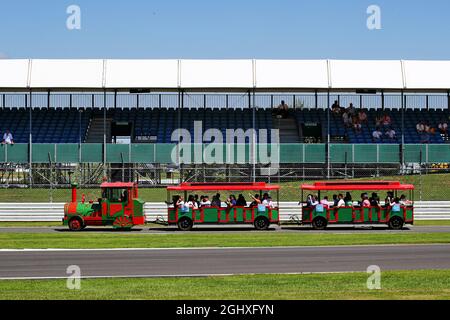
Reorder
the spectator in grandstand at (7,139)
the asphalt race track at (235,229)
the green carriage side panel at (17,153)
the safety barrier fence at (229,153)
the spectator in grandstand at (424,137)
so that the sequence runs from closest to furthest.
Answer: the asphalt race track at (235,229), the safety barrier fence at (229,153), the green carriage side panel at (17,153), the spectator in grandstand at (7,139), the spectator in grandstand at (424,137)

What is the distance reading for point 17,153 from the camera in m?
45.2

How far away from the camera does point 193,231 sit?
3262 cm

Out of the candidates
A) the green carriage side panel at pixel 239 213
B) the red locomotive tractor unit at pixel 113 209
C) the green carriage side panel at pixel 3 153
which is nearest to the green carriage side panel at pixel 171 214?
the red locomotive tractor unit at pixel 113 209

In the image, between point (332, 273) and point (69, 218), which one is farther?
point (69, 218)

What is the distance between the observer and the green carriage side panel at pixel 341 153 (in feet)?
148

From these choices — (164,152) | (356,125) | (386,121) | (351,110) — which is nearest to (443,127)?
(386,121)

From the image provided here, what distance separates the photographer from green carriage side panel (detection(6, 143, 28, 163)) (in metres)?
45.0

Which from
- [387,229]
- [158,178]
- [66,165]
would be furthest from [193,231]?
[66,165]

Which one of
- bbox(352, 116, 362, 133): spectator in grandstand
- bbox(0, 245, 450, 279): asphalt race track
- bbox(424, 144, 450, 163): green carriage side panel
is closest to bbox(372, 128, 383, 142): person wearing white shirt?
bbox(352, 116, 362, 133): spectator in grandstand

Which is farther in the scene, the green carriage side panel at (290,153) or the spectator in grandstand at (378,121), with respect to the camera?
the spectator in grandstand at (378,121)

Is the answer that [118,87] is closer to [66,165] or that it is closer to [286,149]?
[66,165]

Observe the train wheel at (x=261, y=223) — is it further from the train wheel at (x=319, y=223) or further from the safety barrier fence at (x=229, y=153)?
the safety barrier fence at (x=229, y=153)

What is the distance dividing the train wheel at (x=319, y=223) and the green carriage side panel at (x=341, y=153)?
12476 mm

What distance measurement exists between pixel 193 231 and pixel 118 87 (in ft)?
52.1
